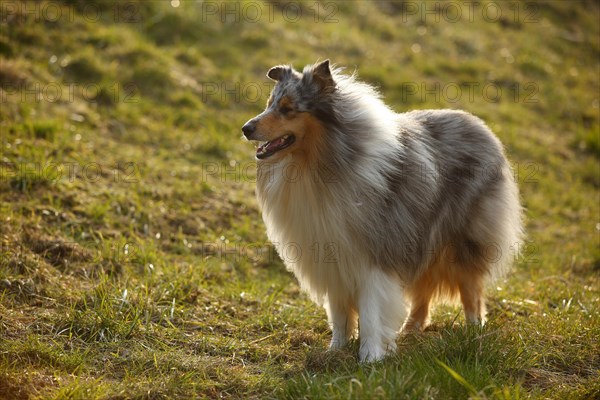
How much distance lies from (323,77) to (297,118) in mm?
324

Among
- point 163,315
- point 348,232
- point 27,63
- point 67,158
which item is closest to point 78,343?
point 163,315

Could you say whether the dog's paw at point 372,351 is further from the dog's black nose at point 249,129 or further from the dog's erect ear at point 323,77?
the dog's erect ear at point 323,77

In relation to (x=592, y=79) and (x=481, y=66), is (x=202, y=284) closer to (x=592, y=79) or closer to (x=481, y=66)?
(x=481, y=66)

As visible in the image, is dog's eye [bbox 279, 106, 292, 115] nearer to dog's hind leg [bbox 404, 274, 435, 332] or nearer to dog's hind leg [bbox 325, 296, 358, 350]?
dog's hind leg [bbox 325, 296, 358, 350]

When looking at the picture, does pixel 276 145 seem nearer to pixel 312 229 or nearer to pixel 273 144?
pixel 273 144

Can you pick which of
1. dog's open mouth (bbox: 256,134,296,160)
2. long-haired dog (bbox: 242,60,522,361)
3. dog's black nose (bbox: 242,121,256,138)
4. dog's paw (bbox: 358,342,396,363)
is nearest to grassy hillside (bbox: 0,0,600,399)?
dog's paw (bbox: 358,342,396,363)

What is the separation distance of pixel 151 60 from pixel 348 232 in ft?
19.1

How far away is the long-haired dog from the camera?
4.50 metres

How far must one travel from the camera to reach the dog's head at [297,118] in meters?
4.47

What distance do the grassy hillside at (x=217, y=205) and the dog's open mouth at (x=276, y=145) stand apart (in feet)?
4.43

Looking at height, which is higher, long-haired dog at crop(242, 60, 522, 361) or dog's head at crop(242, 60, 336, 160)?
dog's head at crop(242, 60, 336, 160)

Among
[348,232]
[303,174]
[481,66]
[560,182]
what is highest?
[303,174]

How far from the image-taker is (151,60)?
A: 30.9 feet

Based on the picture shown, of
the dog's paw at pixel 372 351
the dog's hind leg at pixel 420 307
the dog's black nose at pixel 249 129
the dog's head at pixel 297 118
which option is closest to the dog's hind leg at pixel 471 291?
the dog's hind leg at pixel 420 307
